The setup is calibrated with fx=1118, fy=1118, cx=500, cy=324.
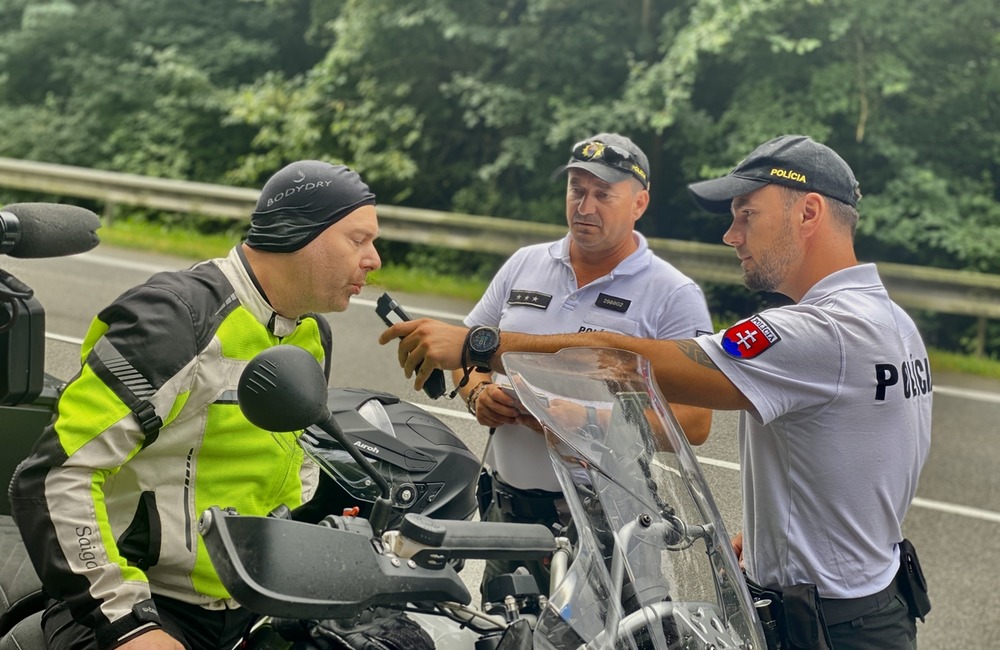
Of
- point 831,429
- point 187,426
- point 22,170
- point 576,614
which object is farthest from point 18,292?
point 22,170

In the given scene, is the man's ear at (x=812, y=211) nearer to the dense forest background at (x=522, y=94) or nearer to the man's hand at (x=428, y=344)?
the man's hand at (x=428, y=344)

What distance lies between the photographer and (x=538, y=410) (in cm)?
175

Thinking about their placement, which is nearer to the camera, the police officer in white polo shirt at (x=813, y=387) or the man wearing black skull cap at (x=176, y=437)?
the man wearing black skull cap at (x=176, y=437)

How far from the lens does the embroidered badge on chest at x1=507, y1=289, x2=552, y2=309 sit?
3.46m

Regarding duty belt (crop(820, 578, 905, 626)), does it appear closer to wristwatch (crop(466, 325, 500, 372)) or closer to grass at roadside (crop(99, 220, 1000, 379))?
wristwatch (crop(466, 325, 500, 372))

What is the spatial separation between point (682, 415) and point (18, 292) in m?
1.57

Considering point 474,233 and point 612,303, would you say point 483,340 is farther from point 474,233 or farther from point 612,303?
point 474,233

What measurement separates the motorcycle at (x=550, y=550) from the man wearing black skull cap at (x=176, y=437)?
347mm

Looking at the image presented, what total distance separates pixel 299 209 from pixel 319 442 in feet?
1.65

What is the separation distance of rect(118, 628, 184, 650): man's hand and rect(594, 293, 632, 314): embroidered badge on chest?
1.79 metres

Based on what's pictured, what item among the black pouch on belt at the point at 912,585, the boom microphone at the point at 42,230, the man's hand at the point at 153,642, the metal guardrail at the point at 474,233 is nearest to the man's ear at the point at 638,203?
the black pouch on belt at the point at 912,585

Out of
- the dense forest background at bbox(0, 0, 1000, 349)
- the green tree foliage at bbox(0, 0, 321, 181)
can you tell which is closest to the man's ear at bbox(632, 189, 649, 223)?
the dense forest background at bbox(0, 0, 1000, 349)

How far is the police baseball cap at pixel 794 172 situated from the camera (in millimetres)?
2402

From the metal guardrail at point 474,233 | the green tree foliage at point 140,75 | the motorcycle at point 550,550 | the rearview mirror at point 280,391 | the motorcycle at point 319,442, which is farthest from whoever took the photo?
the green tree foliage at point 140,75
